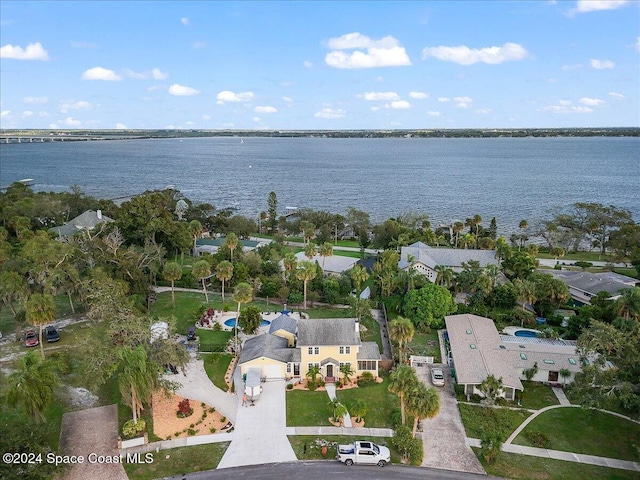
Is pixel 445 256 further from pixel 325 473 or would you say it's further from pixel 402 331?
pixel 325 473

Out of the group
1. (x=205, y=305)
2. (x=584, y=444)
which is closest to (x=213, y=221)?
(x=205, y=305)

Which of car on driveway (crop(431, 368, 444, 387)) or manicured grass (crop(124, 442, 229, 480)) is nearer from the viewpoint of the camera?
manicured grass (crop(124, 442, 229, 480))

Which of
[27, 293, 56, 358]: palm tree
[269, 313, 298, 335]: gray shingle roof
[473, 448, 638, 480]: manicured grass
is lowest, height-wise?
[473, 448, 638, 480]: manicured grass

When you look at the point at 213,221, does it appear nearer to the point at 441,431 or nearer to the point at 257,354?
the point at 257,354

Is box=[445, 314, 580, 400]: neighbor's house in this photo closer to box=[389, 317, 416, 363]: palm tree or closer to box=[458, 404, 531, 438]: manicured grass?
box=[458, 404, 531, 438]: manicured grass

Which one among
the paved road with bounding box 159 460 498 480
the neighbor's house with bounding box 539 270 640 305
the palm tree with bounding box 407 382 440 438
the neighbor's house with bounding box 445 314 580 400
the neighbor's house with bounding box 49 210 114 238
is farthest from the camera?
the neighbor's house with bounding box 49 210 114 238

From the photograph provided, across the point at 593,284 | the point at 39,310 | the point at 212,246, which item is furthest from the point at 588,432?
the point at 212,246

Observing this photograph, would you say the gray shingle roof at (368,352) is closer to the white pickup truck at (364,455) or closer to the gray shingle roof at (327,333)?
the gray shingle roof at (327,333)

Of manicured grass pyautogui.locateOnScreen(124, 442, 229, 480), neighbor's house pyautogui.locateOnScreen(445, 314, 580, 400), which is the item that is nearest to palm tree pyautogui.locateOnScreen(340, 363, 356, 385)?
neighbor's house pyautogui.locateOnScreen(445, 314, 580, 400)
